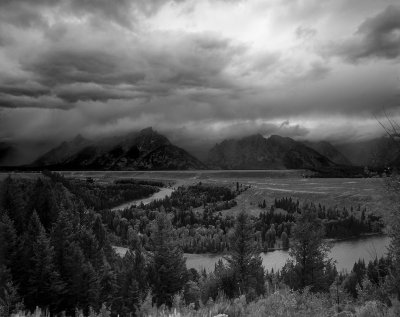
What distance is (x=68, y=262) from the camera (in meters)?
39.2

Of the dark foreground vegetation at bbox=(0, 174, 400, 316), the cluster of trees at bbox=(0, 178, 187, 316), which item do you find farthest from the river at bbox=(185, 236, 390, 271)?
the cluster of trees at bbox=(0, 178, 187, 316)

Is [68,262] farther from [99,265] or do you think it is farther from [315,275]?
[315,275]

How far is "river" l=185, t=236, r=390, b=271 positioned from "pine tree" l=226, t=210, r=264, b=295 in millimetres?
54229

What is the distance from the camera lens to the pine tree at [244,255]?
162 ft

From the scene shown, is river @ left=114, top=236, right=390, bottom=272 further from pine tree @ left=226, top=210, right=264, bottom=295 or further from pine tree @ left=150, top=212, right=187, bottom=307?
pine tree @ left=150, top=212, right=187, bottom=307

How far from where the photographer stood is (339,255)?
113750 mm

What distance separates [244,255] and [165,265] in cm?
1174

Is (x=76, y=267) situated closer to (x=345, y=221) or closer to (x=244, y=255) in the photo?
(x=244, y=255)

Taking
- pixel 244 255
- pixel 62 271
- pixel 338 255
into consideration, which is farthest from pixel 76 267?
pixel 338 255

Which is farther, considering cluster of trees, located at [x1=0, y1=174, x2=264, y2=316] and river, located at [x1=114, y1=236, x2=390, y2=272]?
river, located at [x1=114, y1=236, x2=390, y2=272]

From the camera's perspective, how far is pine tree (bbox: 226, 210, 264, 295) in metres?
49.4

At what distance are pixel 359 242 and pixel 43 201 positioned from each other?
11192cm

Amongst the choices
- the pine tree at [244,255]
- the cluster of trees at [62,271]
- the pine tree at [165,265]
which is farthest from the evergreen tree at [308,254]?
the cluster of trees at [62,271]

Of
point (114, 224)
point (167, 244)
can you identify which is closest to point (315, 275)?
point (167, 244)
